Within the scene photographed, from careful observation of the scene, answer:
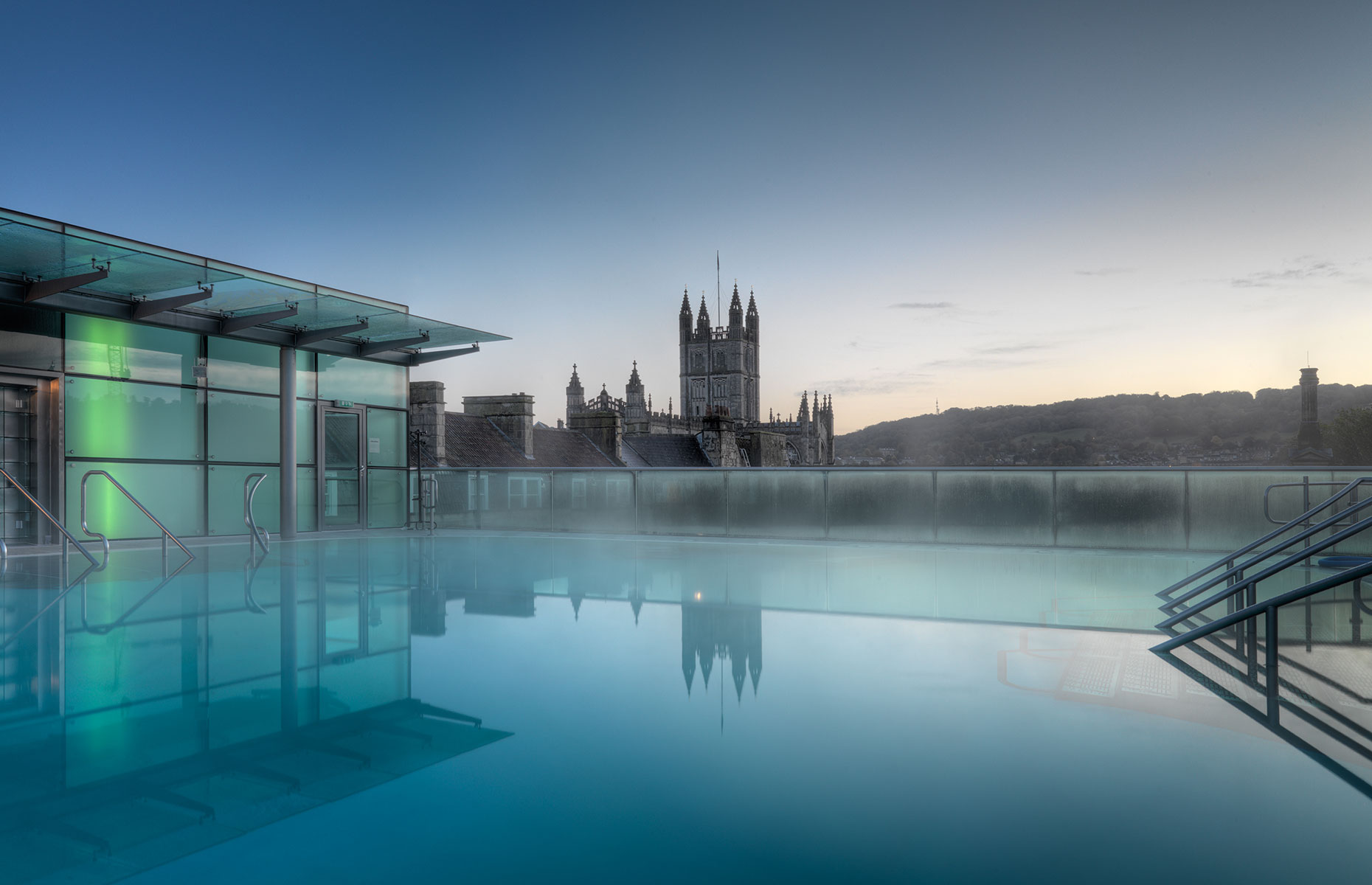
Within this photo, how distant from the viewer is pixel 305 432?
1356cm

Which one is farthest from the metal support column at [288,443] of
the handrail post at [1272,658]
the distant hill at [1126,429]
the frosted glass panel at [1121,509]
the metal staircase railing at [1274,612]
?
the distant hill at [1126,429]

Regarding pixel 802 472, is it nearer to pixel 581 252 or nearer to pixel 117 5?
pixel 117 5

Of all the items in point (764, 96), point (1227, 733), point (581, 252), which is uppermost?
point (581, 252)

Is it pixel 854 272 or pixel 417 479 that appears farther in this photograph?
pixel 854 272

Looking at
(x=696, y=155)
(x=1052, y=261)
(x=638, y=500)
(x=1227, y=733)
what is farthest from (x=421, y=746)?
(x=1052, y=261)

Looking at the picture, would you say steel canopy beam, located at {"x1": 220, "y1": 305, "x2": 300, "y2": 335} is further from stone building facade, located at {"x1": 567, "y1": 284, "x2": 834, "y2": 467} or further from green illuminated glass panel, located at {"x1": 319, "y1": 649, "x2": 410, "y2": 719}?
stone building facade, located at {"x1": 567, "y1": 284, "x2": 834, "y2": 467}

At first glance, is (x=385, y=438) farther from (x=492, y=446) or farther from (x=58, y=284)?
Result: (x=492, y=446)

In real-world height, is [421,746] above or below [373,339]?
below

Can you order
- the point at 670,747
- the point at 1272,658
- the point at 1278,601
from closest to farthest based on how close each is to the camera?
the point at 670,747, the point at 1278,601, the point at 1272,658

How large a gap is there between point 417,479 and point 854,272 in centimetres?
3286

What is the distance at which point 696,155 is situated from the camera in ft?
103

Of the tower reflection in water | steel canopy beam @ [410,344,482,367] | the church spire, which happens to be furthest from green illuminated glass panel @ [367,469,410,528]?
the church spire

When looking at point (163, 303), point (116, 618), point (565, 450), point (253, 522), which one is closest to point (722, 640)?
point (116, 618)

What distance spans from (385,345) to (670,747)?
1265 centimetres
